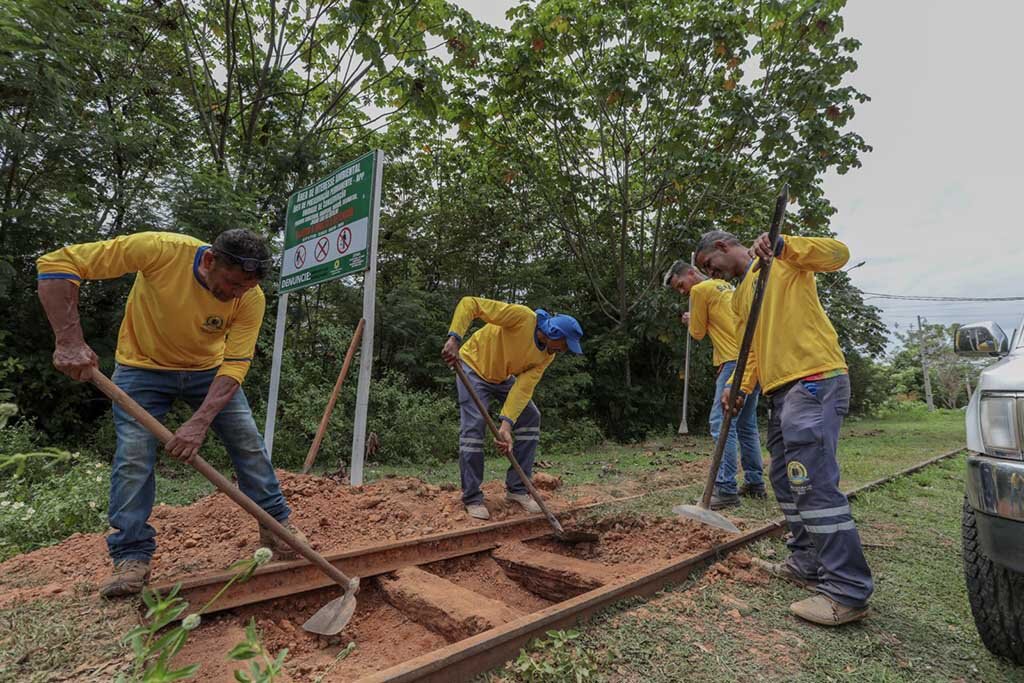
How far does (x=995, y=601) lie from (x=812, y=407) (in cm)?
107

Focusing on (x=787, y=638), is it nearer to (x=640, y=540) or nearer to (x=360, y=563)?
(x=640, y=540)

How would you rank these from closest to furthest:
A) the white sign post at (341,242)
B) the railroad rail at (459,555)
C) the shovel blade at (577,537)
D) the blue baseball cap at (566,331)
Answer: the railroad rail at (459,555) < the shovel blade at (577,537) < the blue baseball cap at (566,331) < the white sign post at (341,242)

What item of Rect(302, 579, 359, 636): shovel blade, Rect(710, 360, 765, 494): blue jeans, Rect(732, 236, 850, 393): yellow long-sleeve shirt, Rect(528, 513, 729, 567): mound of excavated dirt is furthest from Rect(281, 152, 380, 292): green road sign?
Rect(732, 236, 850, 393): yellow long-sleeve shirt

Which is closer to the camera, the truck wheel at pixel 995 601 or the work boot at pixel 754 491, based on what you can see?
the truck wheel at pixel 995 601

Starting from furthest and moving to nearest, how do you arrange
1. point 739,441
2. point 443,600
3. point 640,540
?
point 739,441, point 640,540, point 443,600

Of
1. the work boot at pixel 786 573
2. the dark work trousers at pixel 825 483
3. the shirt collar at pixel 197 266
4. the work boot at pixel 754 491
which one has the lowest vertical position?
the work boot at pixel 786 573

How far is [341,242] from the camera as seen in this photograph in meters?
5.87

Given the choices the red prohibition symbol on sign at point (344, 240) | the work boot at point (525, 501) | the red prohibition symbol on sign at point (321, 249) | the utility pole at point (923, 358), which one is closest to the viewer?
the work boot at point (525, 501)

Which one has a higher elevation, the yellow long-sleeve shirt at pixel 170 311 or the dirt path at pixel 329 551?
the yellow long-sleeve shirt at pixel 170 311

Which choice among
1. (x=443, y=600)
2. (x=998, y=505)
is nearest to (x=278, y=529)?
(x=443, y=600)

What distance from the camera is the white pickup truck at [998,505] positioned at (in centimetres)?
213

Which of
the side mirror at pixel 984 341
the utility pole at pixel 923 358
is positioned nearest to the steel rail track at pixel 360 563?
the side mirror at pixel 984 341

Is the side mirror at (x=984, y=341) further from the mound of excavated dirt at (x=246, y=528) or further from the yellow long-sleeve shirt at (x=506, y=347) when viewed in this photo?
the mound of excavated dirt at (x=246, y=528)

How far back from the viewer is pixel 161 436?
2.67 metres
